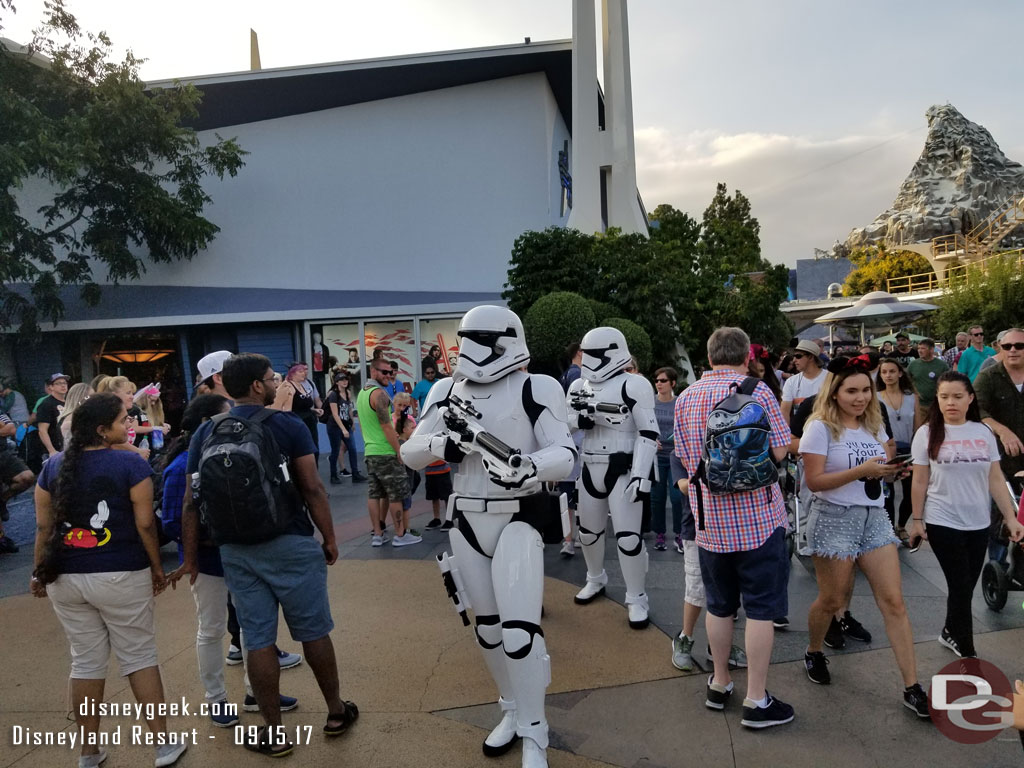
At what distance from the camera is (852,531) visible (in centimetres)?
324

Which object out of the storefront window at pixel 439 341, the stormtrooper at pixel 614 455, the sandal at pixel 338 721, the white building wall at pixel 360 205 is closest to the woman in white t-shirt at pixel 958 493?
the stormtrooper at pixel 614 455

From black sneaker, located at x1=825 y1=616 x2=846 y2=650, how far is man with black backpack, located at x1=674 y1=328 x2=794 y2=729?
0.89 m

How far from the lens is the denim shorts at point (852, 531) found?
3.23 meters

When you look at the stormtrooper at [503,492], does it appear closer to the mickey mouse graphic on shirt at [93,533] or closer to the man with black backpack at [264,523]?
the man with black backpack at [264,523]

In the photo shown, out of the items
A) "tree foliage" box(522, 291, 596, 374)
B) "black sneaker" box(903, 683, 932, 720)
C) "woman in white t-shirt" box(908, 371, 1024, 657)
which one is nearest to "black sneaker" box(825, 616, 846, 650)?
Result: "woman in white t-shirt" box(908, 371, 1024, 657)

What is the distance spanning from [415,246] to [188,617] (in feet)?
35.9

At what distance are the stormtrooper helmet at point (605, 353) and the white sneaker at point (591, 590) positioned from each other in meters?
1.50

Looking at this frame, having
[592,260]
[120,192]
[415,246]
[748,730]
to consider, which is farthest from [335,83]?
[748,730]

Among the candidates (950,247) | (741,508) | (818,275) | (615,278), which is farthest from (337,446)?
(950,247)

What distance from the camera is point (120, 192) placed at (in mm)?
13148

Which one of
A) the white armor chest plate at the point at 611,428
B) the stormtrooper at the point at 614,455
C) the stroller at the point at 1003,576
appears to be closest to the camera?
the stroller at the point at 1003,576

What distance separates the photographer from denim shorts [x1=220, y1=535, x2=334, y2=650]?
2.95m

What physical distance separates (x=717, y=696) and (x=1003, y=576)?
230 cm

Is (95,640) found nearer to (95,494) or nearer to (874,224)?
(95,494)
